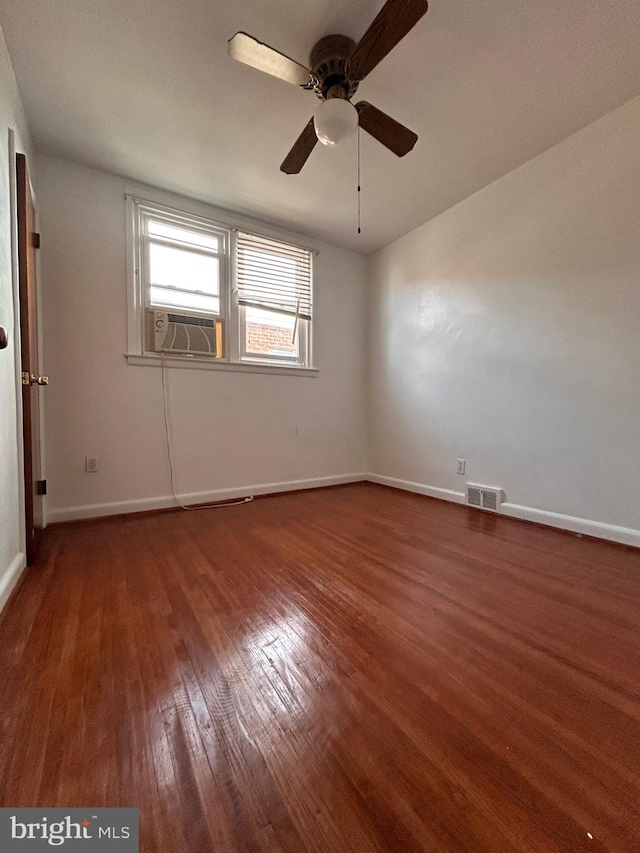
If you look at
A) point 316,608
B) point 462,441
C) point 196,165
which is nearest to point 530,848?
point 316,608

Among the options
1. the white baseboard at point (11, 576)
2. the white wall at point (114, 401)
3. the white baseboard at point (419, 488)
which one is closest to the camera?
the white baseboard at point (11, 576)

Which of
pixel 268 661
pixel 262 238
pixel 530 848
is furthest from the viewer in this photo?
pixel 262 238

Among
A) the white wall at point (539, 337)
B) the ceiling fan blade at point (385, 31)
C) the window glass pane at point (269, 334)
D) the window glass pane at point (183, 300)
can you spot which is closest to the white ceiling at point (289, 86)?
the ceiling fan blade at point (385, 31)

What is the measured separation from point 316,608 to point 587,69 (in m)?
2.98

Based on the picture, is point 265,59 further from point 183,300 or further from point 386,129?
point 183,300

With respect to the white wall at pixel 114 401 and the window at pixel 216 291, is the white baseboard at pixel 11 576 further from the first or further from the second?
Answer: the window at pixel 216 291

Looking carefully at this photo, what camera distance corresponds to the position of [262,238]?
316cm

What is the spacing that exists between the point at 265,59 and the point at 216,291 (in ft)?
5.53

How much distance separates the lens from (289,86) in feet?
5.84

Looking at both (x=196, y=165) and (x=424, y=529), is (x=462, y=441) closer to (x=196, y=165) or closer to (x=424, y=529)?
(x=424, y=529)

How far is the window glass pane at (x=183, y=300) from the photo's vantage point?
2682mm

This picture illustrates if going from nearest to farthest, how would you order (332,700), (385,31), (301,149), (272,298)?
(332,700) < (385,31) < (301,149) < (272,298)

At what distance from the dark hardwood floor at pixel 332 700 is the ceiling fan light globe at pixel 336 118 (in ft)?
6.91

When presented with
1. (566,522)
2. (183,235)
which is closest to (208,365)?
(183,235)
